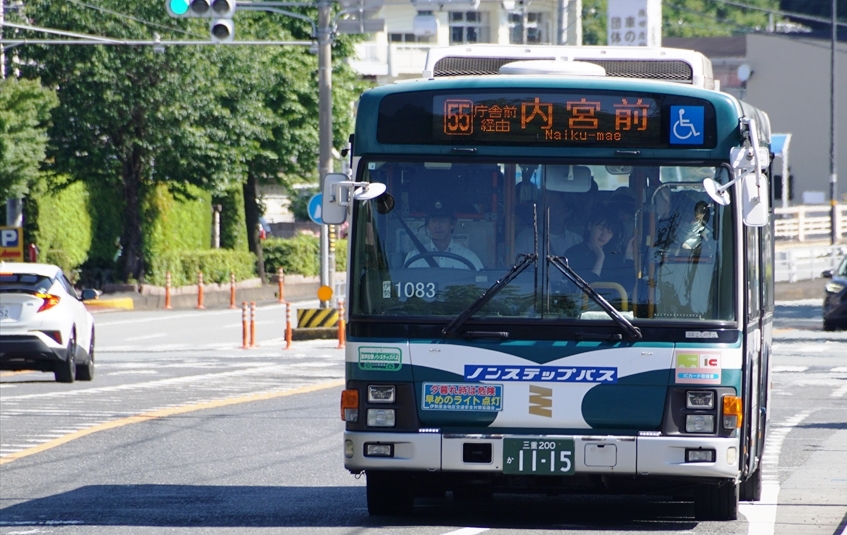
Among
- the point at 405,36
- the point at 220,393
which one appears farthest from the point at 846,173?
the point at 220,393

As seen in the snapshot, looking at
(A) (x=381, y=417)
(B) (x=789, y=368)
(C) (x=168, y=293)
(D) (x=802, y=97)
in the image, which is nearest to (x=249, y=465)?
(A) (x=381, y=417)

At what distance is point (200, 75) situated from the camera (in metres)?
43.4

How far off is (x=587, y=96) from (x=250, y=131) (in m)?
37.5

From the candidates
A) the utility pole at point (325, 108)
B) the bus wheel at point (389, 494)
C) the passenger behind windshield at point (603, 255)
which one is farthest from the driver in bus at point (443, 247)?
the utility pole at point (325, 108)

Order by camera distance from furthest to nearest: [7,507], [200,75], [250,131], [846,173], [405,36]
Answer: [405,36] < [846,173] < [250,131] < [200,75] < [7,507]

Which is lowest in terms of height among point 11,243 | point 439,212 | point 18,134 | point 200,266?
point 200,266

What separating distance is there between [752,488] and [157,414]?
8.16m

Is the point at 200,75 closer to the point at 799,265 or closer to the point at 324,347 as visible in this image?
the point at 324,347

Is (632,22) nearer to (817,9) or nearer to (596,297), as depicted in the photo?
(596,297)

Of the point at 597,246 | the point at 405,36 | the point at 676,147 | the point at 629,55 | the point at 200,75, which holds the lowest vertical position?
the point at 597,246

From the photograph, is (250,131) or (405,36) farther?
(405,36)

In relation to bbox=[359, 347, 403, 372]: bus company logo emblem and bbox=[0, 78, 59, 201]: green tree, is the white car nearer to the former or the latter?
bbox=[359, 347, 403, 372]: bus company logo emblem

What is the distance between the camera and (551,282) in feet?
29.9

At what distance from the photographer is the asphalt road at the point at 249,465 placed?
32.1 feet
